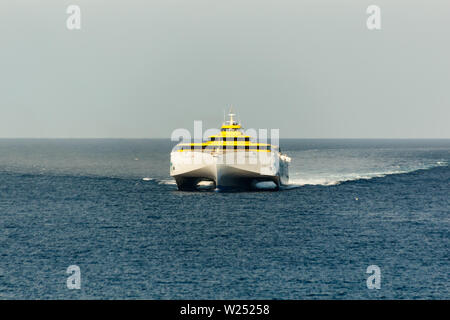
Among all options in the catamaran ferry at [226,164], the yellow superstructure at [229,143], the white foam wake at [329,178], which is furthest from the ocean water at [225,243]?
the white foam wake at [329,178]

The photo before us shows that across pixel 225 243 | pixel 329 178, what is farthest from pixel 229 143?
pixel 225 243

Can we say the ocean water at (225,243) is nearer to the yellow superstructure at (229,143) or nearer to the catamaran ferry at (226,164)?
the catamaran ferry at (226,164)

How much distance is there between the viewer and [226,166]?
7106 centimetres

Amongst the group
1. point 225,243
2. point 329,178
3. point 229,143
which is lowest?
point 225,243

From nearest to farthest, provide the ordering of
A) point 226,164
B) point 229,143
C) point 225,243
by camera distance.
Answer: point 225,243, point 226,164, point 229,143

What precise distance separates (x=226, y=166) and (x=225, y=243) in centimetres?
2787

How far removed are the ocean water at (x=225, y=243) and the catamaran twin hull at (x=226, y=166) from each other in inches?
96.8

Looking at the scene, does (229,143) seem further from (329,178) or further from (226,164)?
(329,178)

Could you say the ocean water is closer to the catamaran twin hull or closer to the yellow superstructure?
the catamaran twin hull

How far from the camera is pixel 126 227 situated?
51.2 metres

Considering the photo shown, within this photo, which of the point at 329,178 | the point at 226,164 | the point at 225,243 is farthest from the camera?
the point at 329,178

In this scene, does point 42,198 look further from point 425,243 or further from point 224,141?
point 425,243
